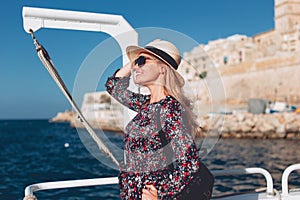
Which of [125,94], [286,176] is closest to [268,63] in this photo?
[286,176]

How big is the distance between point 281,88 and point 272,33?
91.6 feet

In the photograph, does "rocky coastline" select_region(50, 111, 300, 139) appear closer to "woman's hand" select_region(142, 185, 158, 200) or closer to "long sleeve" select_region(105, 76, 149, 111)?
"long sleeve" select_region(105, 76, 149, 111)

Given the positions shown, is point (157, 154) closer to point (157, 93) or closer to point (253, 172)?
point (157, 93)

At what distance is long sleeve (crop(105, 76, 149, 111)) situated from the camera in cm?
216

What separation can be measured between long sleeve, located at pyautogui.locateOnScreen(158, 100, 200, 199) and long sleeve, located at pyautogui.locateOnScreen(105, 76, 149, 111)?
370mm

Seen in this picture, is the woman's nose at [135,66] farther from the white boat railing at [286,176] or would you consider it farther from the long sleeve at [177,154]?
the white boat railing at [286,176]

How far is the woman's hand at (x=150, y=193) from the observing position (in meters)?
1.82

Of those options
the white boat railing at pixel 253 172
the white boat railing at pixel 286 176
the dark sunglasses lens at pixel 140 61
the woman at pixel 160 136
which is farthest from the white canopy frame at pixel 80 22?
the white boat railing at pixel 286 176

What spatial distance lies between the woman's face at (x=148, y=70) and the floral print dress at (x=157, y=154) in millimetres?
139

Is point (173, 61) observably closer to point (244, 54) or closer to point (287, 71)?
point (287, 71)

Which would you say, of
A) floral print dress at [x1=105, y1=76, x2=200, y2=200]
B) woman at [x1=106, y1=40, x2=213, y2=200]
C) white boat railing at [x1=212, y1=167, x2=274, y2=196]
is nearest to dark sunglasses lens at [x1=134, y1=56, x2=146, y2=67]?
woman at [x1=106, y1=40, x2=213, y2=200]

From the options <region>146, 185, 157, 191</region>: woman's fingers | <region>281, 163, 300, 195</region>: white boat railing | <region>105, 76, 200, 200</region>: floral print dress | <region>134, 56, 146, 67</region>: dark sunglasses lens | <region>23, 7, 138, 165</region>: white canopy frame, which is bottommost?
<region>281, 163, 300, 195</region>: white boat railing

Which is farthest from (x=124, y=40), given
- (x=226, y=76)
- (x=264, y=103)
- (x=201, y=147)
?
(x=226, y=76)

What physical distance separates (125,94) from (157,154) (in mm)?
502
